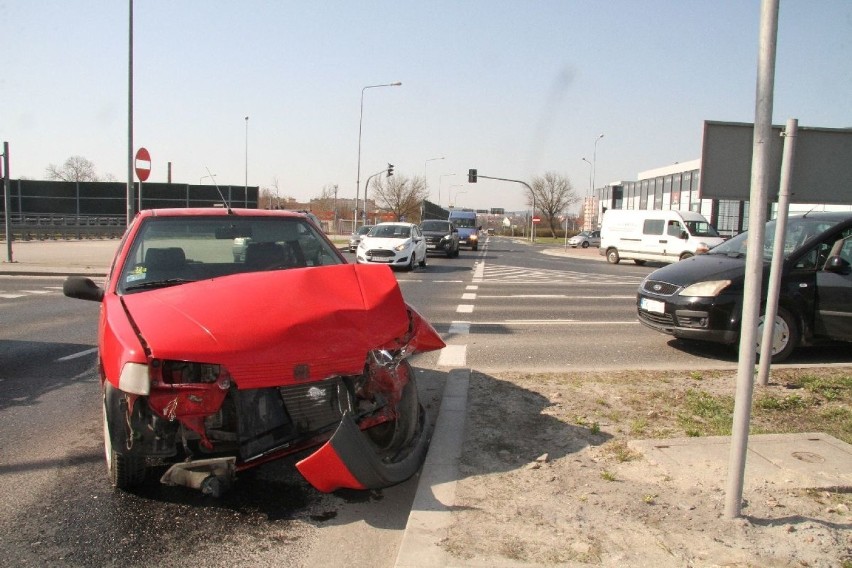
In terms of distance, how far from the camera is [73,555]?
10.4 feet

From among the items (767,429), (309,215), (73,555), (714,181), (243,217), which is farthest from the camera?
(309,215)

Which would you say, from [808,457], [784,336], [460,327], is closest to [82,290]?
[808,457]

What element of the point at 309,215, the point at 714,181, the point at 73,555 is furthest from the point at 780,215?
the point at 73,555

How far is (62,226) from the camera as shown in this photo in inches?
1683

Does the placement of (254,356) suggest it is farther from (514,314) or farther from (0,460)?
(514,314)

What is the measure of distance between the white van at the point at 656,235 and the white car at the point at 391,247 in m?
10.7

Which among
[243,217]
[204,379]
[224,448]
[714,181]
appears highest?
[714,181]

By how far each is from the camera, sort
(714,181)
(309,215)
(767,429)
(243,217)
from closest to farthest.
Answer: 1. (714,181)
2. (767,429)
3. (243,217)
4. (309,215)

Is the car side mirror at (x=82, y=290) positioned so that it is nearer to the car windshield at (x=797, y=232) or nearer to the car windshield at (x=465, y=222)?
the car windshield at (x=797, y=232)

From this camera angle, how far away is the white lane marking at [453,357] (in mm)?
7398

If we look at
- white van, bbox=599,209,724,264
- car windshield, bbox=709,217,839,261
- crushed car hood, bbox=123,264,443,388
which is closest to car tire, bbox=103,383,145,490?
crushed car hood, bbox=123,264,443,388

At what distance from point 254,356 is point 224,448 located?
1.65ft

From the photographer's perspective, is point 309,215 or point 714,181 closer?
point 714,181

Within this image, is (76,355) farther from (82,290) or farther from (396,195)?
(396,195)
